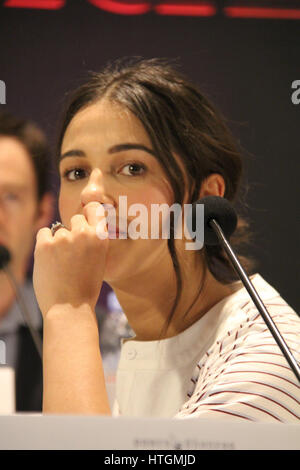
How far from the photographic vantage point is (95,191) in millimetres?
1066

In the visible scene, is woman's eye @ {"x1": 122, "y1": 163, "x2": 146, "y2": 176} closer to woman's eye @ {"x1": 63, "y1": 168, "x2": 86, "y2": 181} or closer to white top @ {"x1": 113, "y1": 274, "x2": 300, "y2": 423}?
woman's eye @ {"x1": 63, "y1": 168, "x2": 86, "y2": 181}

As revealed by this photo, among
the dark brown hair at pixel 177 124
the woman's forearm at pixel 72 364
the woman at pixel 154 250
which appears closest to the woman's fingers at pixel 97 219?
the woman at pixel 154 250

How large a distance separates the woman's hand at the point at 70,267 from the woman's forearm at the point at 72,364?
0.06 ft

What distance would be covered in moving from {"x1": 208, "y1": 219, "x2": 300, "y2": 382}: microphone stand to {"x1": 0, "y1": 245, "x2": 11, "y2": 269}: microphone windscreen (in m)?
0.48

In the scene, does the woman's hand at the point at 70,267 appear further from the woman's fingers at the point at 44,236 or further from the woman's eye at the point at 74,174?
the woman's eye at the point at 74,174

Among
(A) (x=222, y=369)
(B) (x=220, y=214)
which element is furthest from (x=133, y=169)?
(A) (x=222, y=369)

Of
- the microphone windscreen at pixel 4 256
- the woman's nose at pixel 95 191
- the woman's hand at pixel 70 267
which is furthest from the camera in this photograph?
the microphone windscreen at pixel 4 256

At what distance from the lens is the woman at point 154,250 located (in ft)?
2.86

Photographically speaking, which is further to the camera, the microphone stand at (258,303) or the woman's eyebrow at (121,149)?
the woman's eyebrow at (121,149)

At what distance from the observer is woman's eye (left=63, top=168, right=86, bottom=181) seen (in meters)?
1.13

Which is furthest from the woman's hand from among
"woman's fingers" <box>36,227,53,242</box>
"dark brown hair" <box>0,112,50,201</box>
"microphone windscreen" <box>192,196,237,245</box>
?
"dark brown hair" <box>0,112,50,201</box>

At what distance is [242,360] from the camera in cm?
86

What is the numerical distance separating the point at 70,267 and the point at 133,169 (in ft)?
1.05

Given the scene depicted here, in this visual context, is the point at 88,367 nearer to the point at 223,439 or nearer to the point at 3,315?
the point at 223,439
